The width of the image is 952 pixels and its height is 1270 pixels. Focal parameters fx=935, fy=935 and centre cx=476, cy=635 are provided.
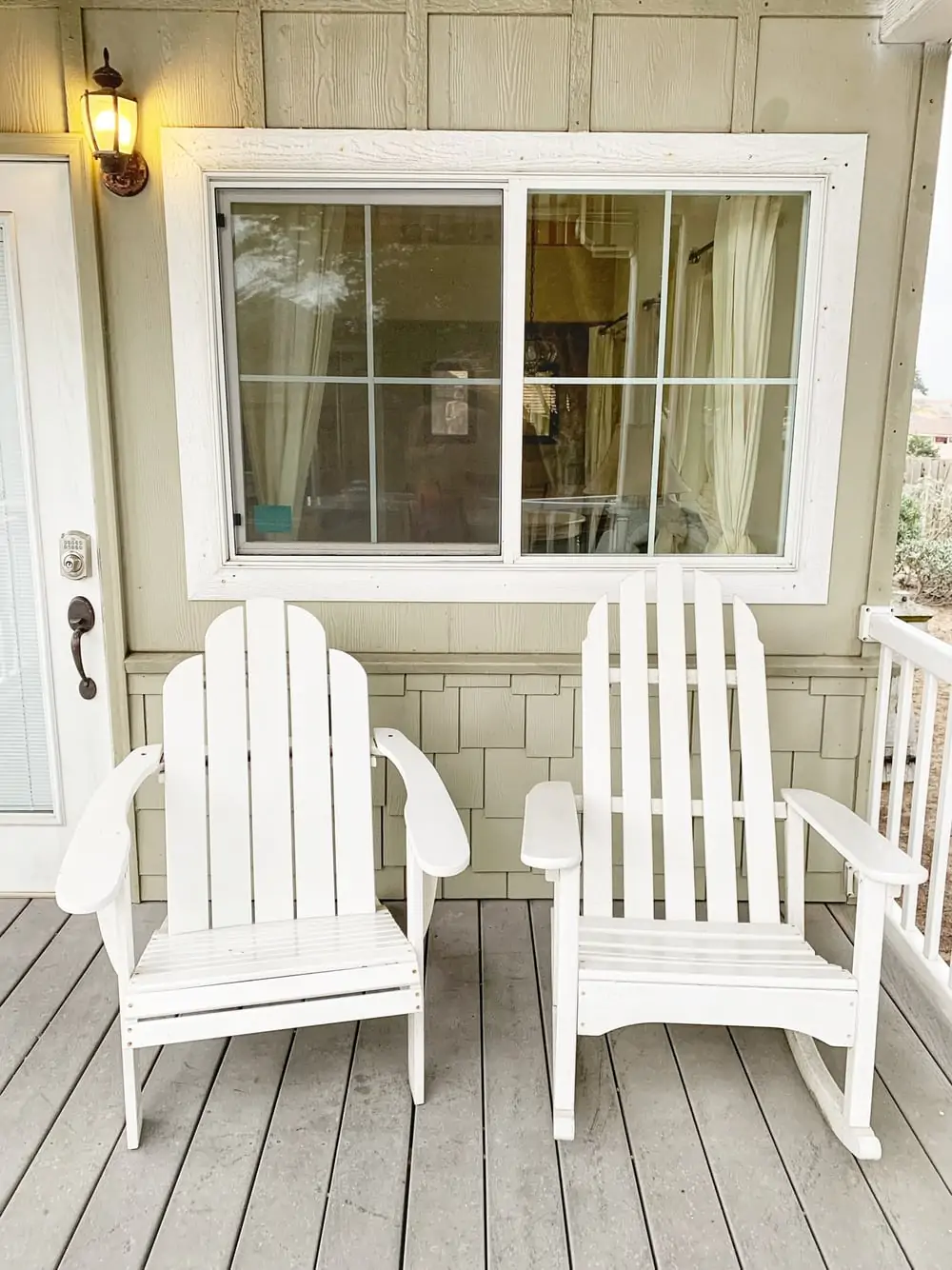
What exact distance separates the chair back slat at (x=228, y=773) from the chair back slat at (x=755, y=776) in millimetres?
1232

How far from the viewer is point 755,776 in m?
2.34

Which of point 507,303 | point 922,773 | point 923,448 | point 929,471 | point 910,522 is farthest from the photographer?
point 923,448

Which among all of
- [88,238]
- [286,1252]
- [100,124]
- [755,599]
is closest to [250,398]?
[88,238]

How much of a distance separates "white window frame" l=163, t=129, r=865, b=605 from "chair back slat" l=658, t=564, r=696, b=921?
375 millimetres

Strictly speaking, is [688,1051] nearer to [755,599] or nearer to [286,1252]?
[286,1252]

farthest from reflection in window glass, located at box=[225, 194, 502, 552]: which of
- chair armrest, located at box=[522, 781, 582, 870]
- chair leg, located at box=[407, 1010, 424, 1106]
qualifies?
chair leg, located at box=[407, 1010, 424, 1106]

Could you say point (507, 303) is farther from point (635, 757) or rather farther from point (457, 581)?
point (635, 757)

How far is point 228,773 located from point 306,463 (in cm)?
96

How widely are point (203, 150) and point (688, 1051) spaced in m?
2.61

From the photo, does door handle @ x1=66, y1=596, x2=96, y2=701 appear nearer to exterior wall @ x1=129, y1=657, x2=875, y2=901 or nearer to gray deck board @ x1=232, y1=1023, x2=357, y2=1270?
exterior wall @ x1=129, y1=657, x2=875, y2=901

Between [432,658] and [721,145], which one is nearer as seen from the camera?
[721,145]

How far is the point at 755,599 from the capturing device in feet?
9.04

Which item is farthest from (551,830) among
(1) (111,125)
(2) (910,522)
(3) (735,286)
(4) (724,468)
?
(2) (910,522)

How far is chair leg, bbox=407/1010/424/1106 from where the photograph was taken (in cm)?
199
